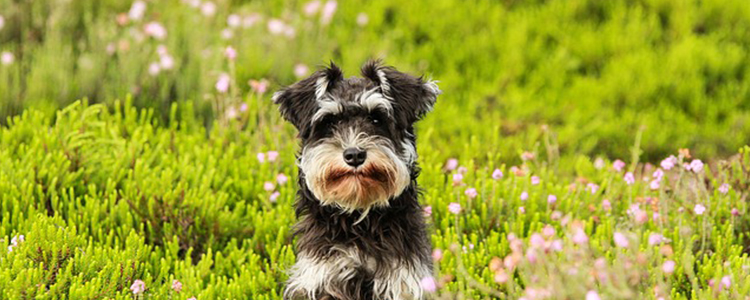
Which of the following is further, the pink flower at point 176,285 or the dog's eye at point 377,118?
the pink flower at point 176,285

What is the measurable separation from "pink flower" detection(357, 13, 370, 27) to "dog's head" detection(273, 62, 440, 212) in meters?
5.50

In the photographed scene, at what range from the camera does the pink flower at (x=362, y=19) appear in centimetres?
1054

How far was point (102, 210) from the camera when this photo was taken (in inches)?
252

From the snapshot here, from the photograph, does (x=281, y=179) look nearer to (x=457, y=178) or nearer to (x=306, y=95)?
(x=457, y=178)

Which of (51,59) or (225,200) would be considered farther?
(51,59)

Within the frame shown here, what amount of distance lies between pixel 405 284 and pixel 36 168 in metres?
3.27

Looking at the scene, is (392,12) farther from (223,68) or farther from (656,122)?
(656,122)

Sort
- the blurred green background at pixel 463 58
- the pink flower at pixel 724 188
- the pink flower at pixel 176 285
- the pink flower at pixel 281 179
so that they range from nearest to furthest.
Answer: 1. the pink flower at pixel 176 285
2. the pink flower at pixel 724 188
3. the pink flower at pixel 281 179
4. the blurred green background at pixel 463 58

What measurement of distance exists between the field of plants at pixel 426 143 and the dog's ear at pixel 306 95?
403mm

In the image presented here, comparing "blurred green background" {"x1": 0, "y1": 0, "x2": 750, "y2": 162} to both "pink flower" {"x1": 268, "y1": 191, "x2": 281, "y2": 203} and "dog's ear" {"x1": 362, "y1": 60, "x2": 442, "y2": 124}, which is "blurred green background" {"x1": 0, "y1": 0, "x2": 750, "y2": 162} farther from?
"dog's ear" {"x1": 362, "y1": 60, "x2": 442, "y2": 124}

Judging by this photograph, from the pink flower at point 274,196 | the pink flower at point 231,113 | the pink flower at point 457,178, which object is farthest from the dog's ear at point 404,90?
the pink flower at point 231,113

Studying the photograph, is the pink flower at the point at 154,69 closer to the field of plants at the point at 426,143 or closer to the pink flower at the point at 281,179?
the field of plants at the point at 426,143

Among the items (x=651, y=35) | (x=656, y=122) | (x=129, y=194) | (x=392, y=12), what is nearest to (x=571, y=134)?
(x=656, y=122)

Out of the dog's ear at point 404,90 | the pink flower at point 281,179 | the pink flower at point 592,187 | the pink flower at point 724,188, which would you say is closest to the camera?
the dog's ear at point 404,90
